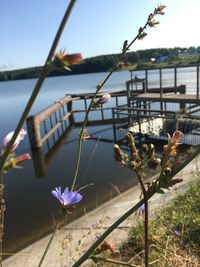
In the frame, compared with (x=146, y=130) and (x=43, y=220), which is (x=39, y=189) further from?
(x=146, y=130)

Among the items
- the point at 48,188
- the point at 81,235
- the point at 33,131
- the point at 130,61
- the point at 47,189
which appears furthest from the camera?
the point at 33,131

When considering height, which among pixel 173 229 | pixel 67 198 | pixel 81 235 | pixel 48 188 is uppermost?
pixel 67 198

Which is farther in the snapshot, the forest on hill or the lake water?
the lake water

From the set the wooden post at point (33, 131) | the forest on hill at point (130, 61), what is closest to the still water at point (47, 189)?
the wooden post at point (33, 131)

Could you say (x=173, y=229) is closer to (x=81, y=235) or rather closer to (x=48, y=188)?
(x=81, y=235)

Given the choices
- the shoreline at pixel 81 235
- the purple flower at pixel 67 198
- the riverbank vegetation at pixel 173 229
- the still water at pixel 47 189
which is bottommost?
the still water at pixel 47 189

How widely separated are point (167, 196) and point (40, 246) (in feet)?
6.75

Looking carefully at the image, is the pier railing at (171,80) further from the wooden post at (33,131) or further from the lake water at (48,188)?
the wooden post at (33,131)

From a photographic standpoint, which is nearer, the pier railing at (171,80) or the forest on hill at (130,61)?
the forest on hill at (130,61)

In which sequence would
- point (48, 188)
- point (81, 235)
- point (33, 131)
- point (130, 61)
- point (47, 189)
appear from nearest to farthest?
point (130, 61) < point (81, 235) < point (47, 189) < point (48, 188) < point (33, 131)

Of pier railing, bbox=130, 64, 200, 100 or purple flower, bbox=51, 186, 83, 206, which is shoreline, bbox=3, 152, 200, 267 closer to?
purple flower, bbox=51, 186, 83, 206

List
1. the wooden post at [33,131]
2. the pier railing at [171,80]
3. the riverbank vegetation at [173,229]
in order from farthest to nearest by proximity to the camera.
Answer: the pier railing at [171,80] → the wooden post at [33,131] → the riverbank vegetation at [173,229]

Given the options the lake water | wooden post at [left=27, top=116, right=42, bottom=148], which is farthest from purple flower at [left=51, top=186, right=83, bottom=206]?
wooden post at [left=27, top=116, right=42, bottom=148]

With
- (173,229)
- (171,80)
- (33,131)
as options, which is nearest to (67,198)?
(173,229)
